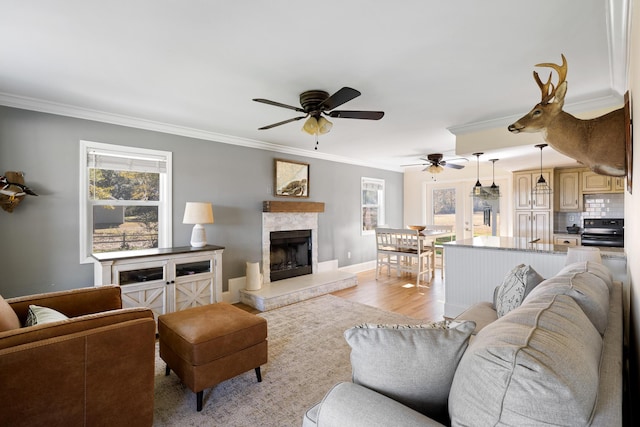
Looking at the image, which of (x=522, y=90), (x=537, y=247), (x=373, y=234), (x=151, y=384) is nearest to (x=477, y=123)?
(x=522, y=90)

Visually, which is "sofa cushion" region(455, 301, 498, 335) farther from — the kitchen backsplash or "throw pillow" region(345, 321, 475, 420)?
the kitchen backsplash

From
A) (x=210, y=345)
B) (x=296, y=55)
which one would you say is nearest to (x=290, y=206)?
(x=296, y=55)

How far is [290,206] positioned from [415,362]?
13.6 feet

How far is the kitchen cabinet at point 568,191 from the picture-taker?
5.23 metres

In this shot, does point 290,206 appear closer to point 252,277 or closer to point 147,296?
point 252,277

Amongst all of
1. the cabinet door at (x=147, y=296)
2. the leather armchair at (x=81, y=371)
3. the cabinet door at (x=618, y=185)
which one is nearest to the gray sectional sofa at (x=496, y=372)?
the leather armchair at (x=81, y=371)

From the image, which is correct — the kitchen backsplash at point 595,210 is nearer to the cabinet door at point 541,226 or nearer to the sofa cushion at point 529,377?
the cabinet door at point 541,226

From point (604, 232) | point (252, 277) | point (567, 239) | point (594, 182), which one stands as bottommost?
point (252, 277)

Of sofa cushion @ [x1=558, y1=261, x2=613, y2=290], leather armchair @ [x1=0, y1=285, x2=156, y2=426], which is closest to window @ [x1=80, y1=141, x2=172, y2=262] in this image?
leather armchair @ [x1=0, y1=285, x2=156, y2=426]

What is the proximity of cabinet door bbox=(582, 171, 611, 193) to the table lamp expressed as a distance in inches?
234

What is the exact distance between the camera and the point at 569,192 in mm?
5312

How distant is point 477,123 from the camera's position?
375 cm

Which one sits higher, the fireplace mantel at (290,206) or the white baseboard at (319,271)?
the fireplace mantel at (290,206)

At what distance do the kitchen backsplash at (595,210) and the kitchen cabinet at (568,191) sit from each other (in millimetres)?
152
